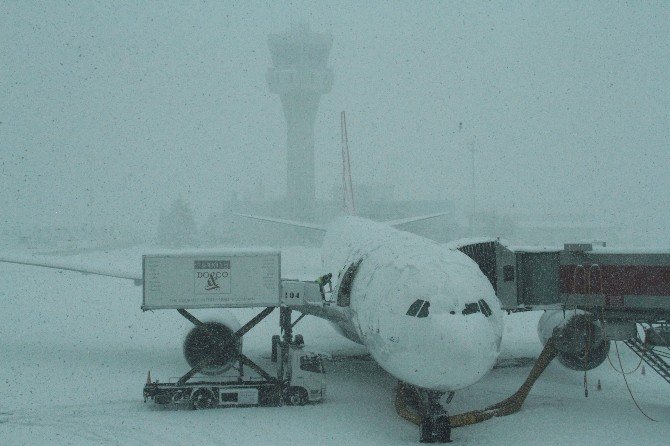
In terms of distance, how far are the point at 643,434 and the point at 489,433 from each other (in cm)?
316

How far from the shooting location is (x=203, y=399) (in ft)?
47.7

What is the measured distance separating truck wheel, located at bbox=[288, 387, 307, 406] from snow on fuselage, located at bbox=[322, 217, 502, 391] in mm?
2765

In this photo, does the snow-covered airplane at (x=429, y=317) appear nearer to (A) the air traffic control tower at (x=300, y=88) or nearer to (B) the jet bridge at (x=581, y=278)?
(B) the jet bridge at (x=581, y=278)

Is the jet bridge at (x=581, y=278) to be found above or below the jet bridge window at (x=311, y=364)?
above

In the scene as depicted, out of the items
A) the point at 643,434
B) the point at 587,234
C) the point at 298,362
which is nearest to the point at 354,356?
the point at 298,362

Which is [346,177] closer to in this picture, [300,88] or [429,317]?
[429,317]

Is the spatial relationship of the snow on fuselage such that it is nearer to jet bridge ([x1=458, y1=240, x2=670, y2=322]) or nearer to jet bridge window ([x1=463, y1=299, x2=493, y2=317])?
jet bridge window ([x1=463, y1=299, x2=493, y2=317])

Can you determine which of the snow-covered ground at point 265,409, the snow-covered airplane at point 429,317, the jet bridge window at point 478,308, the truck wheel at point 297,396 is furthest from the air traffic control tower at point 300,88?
the jet bridge window at point 478,308

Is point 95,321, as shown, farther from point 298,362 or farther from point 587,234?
point 587,234

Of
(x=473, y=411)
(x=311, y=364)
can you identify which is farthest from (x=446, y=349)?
(x=311, y=364)

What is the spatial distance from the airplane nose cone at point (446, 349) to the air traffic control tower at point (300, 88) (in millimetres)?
119225

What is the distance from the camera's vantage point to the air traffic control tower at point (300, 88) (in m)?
132

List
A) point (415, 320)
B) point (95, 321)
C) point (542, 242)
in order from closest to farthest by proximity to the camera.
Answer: point (415, 320) → point (95, 321) → point (542, 242)

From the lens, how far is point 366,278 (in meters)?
13.3
